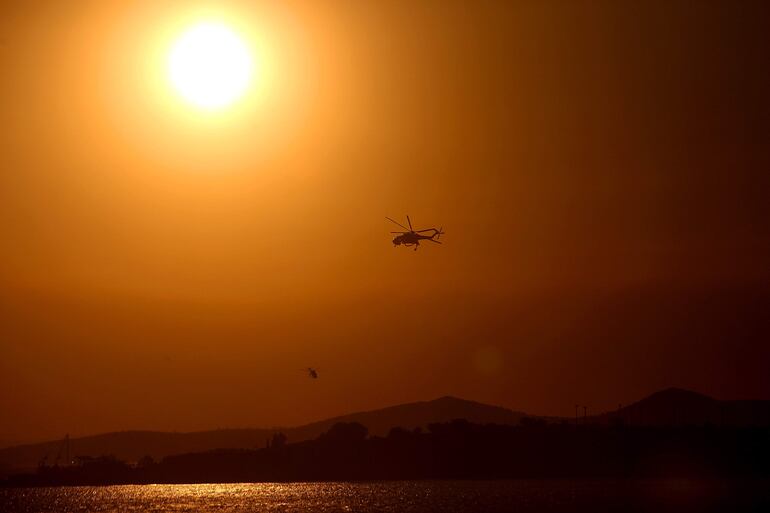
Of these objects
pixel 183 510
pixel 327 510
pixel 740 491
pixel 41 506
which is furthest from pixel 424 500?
pixel 41 506

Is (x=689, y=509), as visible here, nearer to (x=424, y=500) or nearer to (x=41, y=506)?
(x=424, y=500)

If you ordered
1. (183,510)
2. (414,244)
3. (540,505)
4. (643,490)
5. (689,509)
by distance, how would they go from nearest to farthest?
1. (414,244)
2. (689,509)
3. (540,505)
4. (183,510)
5. (643,490)

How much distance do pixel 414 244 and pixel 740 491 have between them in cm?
8691

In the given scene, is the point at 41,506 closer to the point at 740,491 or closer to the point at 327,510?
the point at 327,510

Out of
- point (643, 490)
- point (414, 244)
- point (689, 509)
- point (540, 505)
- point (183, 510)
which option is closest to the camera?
point (414, 244)

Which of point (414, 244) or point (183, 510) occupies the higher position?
point (414, 244)

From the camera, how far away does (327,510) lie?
15525 cm

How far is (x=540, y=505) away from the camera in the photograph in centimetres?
15175

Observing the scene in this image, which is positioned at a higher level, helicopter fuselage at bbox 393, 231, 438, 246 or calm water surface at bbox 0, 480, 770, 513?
helicopter fuselage at bbox 393, 231, 438, 246

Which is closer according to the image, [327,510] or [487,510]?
[487,510]

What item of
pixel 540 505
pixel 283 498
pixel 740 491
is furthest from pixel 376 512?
pixel 740 491

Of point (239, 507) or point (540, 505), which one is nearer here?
point (540, 505)

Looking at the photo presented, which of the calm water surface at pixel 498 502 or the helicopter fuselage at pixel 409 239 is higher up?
the helicopter fuselage at pixel 409 239

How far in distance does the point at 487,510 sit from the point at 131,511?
205 ft
